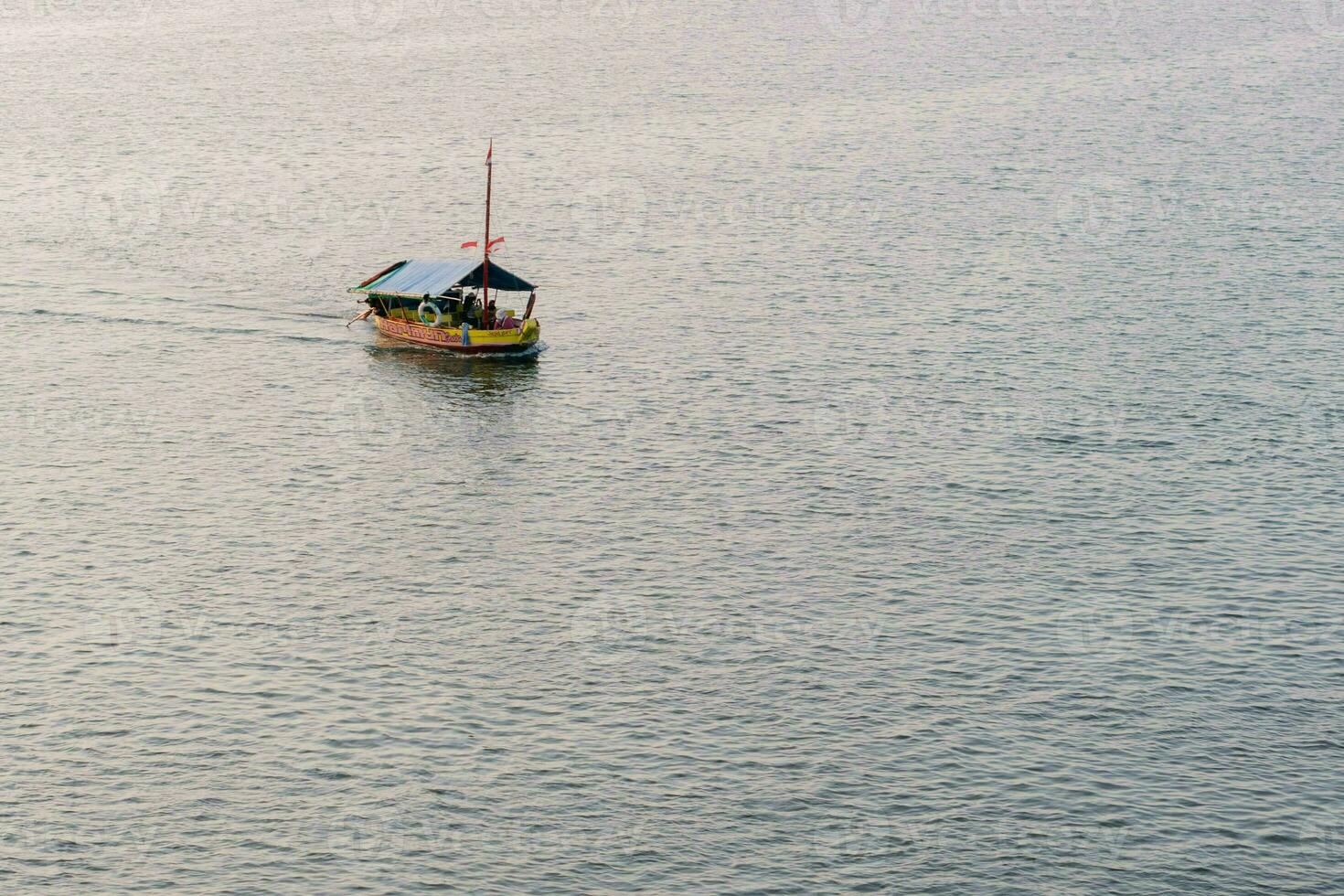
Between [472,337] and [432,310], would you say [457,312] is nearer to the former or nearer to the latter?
[432,310]

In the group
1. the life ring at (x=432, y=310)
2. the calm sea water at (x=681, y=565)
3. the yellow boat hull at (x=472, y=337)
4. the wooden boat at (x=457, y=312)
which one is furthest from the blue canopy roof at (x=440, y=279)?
the calm sea water at (x=681, y=565)

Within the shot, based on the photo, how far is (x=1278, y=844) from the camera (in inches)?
2643

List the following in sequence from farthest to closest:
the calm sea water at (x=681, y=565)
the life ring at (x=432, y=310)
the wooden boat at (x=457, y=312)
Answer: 1. the life ring at (x=432, y=310)
2. the wooden boat at (x=457, y=312)
3. the calm sea water at (x=681, y=565)

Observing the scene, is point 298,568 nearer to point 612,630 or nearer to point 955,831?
point 612,630

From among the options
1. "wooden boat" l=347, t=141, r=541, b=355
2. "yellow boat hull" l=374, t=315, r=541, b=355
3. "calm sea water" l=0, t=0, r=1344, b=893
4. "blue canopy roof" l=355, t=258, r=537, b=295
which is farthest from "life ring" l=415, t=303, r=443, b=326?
"calm sea water" l=0, t=0, r=1344, b=893

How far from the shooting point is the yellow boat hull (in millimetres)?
124250

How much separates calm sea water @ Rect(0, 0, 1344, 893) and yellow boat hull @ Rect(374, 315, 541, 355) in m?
1.40

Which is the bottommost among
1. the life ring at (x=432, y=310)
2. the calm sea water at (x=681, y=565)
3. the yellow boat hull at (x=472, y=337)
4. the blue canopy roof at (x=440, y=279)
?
the calm sea water at (x=681, y=565)

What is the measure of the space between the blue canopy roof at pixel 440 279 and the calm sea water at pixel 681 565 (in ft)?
16.6

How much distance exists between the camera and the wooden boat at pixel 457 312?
124 m

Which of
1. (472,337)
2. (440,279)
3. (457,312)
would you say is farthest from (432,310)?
(472,337)

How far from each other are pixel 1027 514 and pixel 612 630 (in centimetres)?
2805

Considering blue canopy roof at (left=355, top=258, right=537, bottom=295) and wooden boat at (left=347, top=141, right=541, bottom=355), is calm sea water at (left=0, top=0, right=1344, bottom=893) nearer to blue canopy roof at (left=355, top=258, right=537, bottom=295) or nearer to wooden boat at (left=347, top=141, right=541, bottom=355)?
wooden boat at (left=347, top=141, right=541, bottom=355)

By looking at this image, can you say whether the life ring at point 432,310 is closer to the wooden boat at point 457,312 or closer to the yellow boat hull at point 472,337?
the wooden boat at point 457,312
